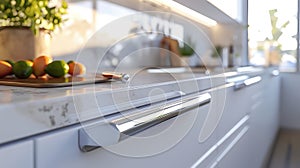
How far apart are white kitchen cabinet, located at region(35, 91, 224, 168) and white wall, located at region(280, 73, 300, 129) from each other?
3.61m

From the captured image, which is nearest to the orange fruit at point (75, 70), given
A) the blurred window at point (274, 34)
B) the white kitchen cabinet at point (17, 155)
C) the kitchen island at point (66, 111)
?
the kitchen island at point (66, 111)

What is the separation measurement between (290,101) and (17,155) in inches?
184

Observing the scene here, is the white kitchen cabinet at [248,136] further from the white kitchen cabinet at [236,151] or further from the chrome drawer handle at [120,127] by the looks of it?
the chrome drawer handle at [120,127]

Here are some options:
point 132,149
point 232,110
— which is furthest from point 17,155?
point 232,110

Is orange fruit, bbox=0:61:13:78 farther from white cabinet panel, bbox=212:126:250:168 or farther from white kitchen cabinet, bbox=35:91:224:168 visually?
white cabinet panel, bbox=212:126:250:168

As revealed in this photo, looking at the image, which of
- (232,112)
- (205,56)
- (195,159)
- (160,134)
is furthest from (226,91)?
(205,56)

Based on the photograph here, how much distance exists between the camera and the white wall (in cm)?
453

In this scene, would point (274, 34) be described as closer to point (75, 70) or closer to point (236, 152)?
point (236, 152)

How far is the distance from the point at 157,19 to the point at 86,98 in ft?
7.08

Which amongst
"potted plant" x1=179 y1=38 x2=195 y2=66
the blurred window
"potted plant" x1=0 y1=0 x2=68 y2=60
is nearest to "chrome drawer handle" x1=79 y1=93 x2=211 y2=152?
"potted plant" x1=0 y1=0 x2=68 y2=60

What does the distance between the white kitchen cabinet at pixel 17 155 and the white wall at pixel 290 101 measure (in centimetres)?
458

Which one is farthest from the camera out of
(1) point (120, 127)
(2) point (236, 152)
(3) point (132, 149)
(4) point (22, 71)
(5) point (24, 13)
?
(2) point (236, 152)

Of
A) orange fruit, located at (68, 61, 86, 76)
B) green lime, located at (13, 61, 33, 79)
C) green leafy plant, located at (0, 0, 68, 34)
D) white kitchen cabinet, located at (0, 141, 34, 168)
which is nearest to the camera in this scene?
white kitchen cabinet, located at (0, 141, 34, 168)

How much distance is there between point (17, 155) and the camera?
45 cm
